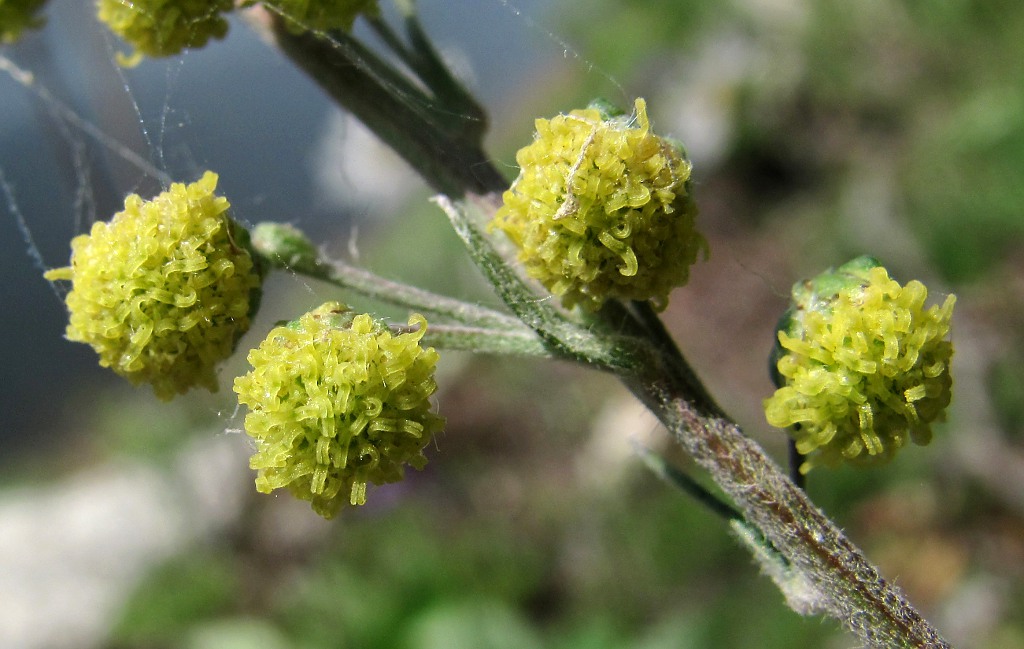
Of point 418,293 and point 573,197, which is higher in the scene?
point 573,197

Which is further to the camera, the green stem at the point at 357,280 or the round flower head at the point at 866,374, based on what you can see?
the green stem at the point at 357,280

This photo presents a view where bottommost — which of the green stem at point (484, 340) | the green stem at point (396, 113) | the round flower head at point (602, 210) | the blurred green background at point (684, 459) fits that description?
the blurred green background at point (684, 459)

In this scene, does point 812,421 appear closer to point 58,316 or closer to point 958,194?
point 958,194

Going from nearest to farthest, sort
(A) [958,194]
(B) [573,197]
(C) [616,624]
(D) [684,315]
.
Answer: (B) [573,197] < (C) [616,624] < (A) [958,194] < (D) [684,315]

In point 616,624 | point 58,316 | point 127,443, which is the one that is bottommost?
point 58,316

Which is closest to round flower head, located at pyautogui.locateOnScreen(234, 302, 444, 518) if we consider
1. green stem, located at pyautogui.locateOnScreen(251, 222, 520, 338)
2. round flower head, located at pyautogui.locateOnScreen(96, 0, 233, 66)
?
green stem, located at pyautogui.locateOnScreen(251, 222, 520, 338)

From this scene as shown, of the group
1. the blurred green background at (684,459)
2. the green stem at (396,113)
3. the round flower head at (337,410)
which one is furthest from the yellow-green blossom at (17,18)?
the blurred green background at (684,459)

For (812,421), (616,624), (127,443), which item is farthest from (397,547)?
(812,421)

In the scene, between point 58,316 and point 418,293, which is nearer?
point 418,293

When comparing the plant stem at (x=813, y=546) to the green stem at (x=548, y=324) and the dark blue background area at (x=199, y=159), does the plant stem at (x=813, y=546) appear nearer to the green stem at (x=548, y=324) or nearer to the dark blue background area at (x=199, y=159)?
the green stem at (x=548, y=324)
